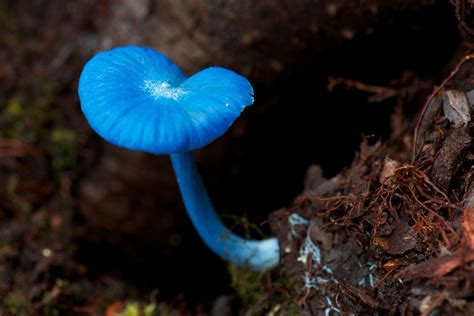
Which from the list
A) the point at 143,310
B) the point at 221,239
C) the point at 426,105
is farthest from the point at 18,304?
the point at 426,105

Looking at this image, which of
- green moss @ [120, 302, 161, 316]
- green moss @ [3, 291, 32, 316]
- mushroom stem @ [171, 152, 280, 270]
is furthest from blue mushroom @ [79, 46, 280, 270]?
green moss @ [3, 291, 32, 316]

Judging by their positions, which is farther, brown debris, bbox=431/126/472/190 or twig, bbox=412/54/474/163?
twig, bbox=412/54/474/163

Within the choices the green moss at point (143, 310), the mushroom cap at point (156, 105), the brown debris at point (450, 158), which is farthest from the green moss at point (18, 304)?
the brown debris at point (450, 158)

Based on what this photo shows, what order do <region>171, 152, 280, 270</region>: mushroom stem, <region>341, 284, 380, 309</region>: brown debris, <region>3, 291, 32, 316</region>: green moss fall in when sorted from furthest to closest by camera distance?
1. <region>3, 291, 32, 316</region>: green moss
2. <region>171, 152, 280, 270</region>: mushroom stem
3. <region>341, 284, 380, 309</region>: brown debris

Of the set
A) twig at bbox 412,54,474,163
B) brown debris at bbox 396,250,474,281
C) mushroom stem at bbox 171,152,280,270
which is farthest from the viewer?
mushroom stem at bbox 171,152,280,270

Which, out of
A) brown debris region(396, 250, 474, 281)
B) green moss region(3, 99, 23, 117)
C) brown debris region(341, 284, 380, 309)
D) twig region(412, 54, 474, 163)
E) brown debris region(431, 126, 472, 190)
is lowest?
brown debris region(341, 284, 380, 309)

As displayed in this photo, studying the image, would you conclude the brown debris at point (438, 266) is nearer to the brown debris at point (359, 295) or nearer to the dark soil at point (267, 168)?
the dark soil at point (267, 168)

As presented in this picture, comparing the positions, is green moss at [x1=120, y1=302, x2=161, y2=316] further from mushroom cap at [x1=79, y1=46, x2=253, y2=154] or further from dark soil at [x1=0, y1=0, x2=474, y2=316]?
mushroom cap at [x1=79, y1=46, x2=253, y2=154]

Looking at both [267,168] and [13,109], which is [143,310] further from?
[13,109]
